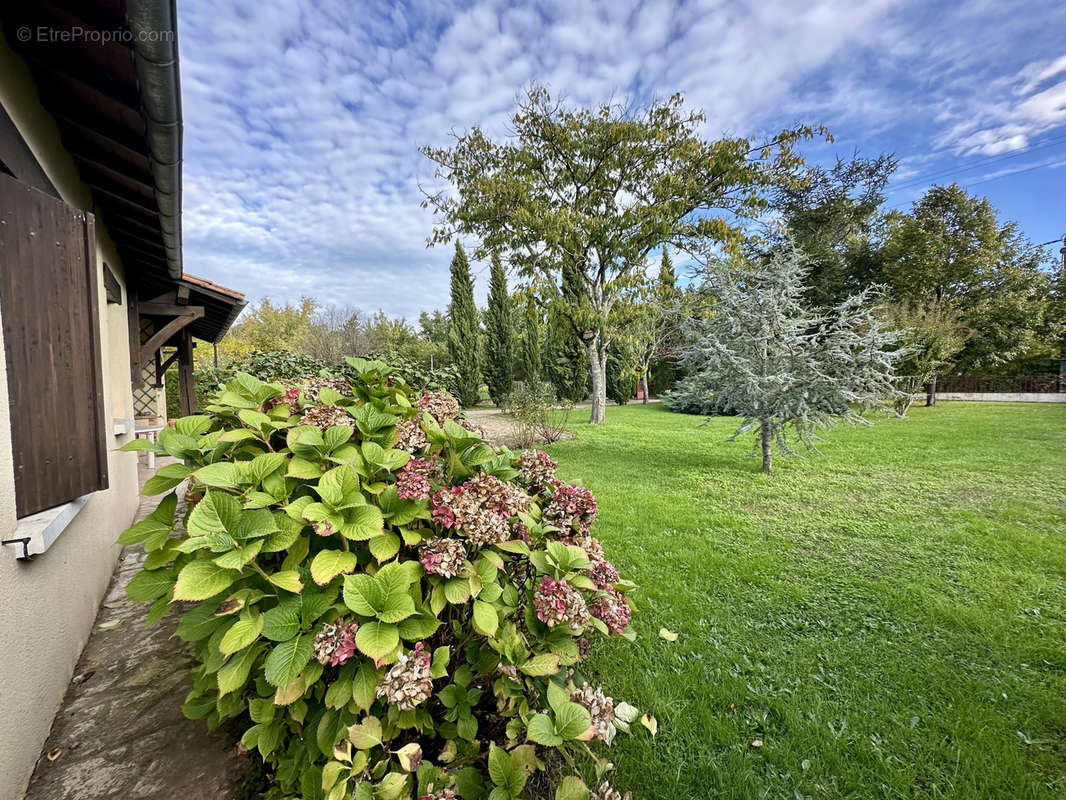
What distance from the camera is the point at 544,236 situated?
948cm

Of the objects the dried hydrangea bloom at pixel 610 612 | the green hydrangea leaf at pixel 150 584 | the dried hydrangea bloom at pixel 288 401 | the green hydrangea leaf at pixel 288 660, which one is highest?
the dried hydrangea bloom at pixel 288 401

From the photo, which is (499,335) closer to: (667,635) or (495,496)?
(667,635)

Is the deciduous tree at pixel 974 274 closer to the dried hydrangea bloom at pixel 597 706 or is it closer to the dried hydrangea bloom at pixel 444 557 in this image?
the dried hydrangea bloom at pixel 597 706

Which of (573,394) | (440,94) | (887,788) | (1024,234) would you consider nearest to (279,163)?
(440,94)

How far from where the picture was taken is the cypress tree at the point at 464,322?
1878 cm

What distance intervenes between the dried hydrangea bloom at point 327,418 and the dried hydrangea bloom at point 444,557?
0.55 metres

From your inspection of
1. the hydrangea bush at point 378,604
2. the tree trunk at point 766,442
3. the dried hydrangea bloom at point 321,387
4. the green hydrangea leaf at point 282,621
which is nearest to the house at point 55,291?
the hydrangea bush at point 378,604

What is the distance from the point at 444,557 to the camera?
3.51 feet

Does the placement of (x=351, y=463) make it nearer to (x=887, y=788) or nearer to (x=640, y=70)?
(x=887, y=788)

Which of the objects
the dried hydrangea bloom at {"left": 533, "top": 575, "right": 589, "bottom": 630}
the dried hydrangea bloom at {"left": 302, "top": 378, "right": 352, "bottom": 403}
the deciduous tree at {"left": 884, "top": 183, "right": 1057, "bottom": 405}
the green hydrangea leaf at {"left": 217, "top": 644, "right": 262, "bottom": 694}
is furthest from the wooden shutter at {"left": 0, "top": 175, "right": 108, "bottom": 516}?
the deciduous tree at {"left": 884, "top": 183, "right": 1057, "bottom": 405}

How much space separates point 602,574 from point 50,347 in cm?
251

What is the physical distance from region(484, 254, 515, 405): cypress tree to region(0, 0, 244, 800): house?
16.7m

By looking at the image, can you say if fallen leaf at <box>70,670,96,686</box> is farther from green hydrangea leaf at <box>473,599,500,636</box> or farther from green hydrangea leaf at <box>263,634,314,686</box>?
green hydrangea leaf at <box>473,599,500,636</box>

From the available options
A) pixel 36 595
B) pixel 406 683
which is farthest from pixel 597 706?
pixel 36 595
